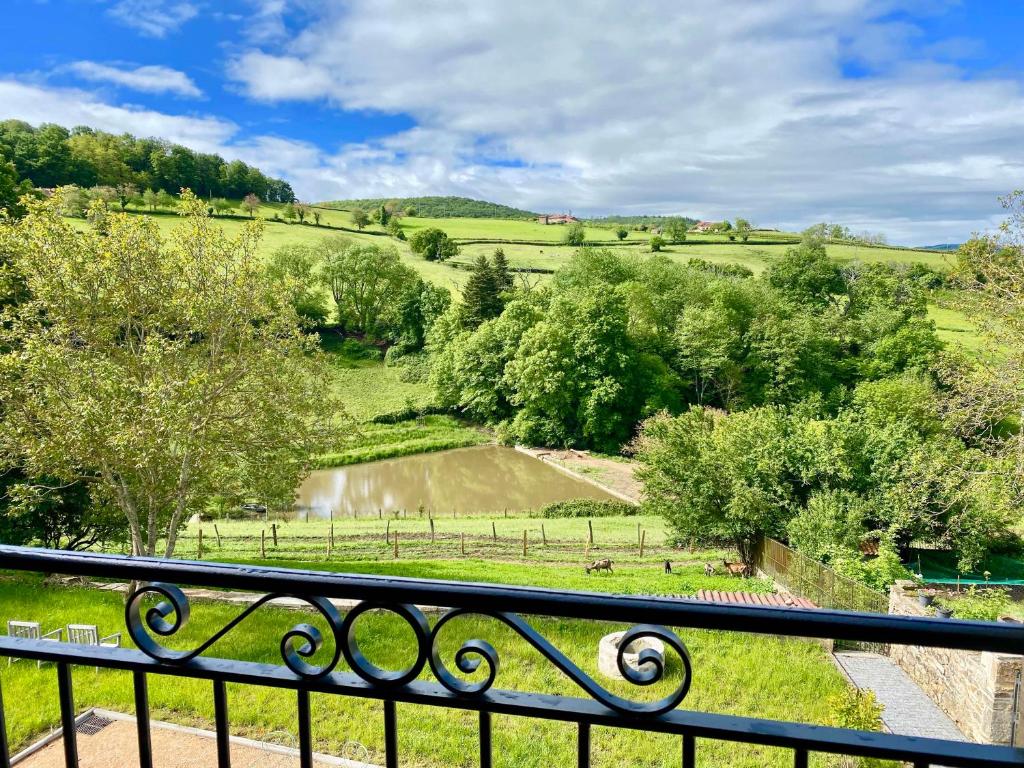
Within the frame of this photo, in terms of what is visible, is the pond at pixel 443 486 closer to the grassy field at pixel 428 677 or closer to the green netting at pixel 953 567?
the green netting at pixel 953 567

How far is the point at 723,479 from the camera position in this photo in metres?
19.0

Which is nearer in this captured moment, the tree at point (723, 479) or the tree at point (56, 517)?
the tree at point (56, 517)

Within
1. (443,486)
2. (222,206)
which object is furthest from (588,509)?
Answer: (222,206)

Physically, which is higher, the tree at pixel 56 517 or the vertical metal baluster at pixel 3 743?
the vertical metal baluster at pixel 3 743

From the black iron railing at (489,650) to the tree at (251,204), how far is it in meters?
70.8

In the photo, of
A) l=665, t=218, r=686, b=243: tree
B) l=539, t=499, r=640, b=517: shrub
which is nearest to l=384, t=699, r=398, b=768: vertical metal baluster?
l=539, t=499, r=640, b=517: shrub

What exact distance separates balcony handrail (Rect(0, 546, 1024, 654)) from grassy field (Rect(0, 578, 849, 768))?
22.5 feet

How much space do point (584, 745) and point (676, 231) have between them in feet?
250

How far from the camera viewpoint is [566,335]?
39.8m

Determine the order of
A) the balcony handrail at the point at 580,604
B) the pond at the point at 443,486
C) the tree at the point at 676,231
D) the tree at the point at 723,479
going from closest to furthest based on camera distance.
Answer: the balcony handrail at the point at 580,604, the tree at the point at 723,479, the pond at the point at 443,486, the tree at the point at 676,231

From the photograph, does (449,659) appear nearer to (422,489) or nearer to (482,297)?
(422,489)

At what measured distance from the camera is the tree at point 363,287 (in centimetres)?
5153

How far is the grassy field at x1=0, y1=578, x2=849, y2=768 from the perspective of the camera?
7.75 metres

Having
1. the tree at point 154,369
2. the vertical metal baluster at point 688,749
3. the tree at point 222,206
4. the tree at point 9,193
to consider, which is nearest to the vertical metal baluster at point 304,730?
the vertical metal baluster at point 688,749
